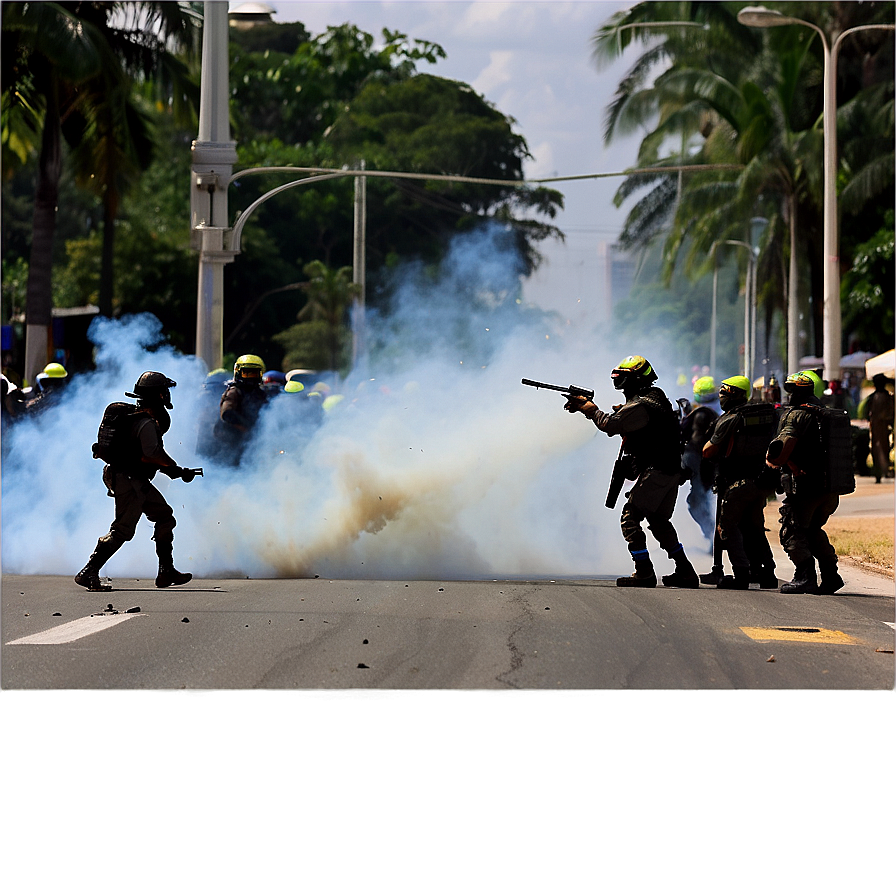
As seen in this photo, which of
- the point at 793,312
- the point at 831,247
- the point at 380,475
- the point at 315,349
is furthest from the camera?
the point at 315,349

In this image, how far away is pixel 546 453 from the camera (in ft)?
43.8

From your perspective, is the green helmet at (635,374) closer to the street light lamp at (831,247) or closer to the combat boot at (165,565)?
the combat boot at (165,565)

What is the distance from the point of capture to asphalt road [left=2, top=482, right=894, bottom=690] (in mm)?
7477

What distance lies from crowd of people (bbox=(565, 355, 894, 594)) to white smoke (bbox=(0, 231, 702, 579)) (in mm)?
1764

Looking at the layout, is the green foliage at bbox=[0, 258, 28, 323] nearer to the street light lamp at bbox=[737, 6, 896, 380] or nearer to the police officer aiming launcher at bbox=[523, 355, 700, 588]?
the street light lamp at bbox=[737, 6, 896, 380]

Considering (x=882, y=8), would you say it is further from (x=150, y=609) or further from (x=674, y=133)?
(x=150, y=609)

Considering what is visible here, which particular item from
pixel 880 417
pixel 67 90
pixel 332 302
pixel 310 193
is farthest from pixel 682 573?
pixel 310 193

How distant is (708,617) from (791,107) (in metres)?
27.2

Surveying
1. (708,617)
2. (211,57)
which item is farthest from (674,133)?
(708,617)

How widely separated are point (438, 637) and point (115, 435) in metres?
3.54

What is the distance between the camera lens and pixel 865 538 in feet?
51.4

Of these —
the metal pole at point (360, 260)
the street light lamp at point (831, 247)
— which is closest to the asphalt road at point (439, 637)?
the street light lamp at point (831, 247)

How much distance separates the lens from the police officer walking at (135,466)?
429 inches

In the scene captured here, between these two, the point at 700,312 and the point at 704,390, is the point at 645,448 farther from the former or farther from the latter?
the point at 700,312
